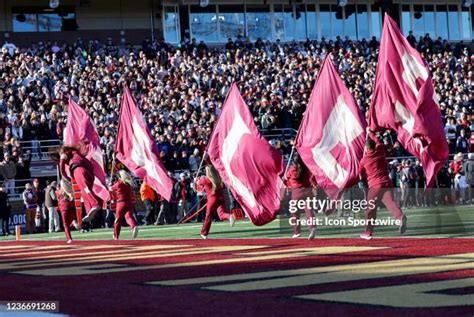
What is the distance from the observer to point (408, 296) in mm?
9484

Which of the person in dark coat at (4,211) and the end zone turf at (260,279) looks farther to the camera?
the person in dark coat at (4,211)

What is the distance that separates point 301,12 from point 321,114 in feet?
117

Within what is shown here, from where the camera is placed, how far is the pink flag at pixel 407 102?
59.1ft

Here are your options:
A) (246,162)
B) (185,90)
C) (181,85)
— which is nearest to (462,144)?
(185,90)

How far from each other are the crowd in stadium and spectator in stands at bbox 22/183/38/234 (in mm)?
691

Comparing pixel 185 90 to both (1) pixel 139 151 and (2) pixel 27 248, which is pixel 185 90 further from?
(2) pixel 27 248

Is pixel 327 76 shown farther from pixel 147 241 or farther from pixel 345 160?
pixel 147 241

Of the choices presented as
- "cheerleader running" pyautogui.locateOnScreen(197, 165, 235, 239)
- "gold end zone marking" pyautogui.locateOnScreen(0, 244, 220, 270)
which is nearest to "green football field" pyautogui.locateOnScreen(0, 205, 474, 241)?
"cheerleader running" pyautogui.locateOnScreen(197, 165, 235, 239)

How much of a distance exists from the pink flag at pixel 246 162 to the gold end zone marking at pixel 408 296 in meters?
9.55

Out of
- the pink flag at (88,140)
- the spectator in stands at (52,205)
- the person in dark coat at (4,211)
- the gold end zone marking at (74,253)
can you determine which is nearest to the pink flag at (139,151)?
the pink flag at (88,140)

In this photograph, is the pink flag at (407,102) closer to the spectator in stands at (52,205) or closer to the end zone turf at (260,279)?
the end zone turf at (260,279)

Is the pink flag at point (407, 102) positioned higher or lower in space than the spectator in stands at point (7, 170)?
higher

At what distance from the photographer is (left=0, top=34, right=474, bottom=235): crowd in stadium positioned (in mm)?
34188

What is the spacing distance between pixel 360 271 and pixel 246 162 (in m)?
8.72
